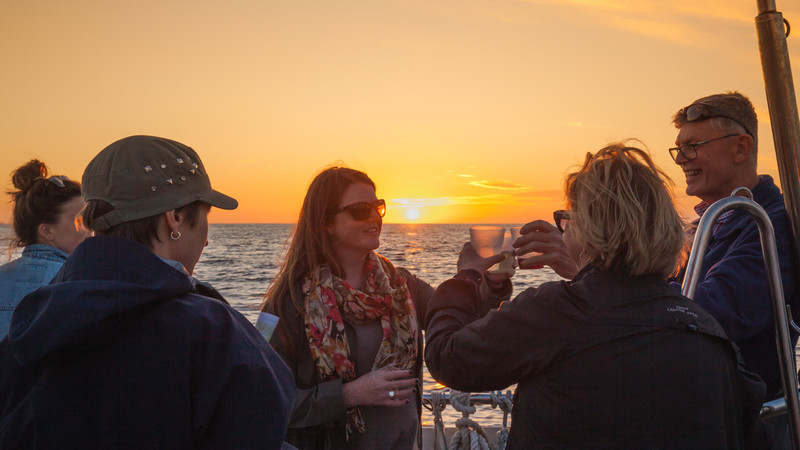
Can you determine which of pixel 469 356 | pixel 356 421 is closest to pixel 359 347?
pixel 356 421

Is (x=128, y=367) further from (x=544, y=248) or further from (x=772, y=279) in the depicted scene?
(x=772, y=279)

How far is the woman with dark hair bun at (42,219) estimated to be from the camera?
355cm

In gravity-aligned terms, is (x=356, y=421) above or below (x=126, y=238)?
below

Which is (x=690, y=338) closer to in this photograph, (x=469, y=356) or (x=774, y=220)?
(x=469, y=356)

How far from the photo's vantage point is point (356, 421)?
9.36 ft

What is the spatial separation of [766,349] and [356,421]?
1.78 m

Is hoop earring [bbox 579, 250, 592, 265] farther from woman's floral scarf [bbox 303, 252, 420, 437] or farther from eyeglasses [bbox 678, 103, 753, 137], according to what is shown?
eyeglasses [bbox 678, 103, 753, 137]

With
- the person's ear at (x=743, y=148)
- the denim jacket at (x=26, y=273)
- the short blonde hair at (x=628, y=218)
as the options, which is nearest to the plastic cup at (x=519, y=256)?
the short blonde hair at (x=628, y=218)

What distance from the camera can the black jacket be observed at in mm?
1615

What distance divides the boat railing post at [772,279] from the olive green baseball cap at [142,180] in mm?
1585

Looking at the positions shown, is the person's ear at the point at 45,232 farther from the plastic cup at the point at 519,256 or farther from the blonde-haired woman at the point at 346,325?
the plastic cup at the point at 519,256

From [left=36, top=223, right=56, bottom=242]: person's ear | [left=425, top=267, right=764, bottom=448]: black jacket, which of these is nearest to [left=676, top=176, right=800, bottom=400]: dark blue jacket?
[left=425, top=267, right=764, bottom=448]: black jacket

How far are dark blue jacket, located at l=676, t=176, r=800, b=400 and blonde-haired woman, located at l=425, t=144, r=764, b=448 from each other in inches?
25.2

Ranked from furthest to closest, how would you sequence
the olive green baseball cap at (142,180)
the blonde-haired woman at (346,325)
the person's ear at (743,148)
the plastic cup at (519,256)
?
the person's ear at (743,148)
the blonde-haired woman at (346,325)
the plastic cup at (519,256)
the olive green baseball cap at (142,180)
